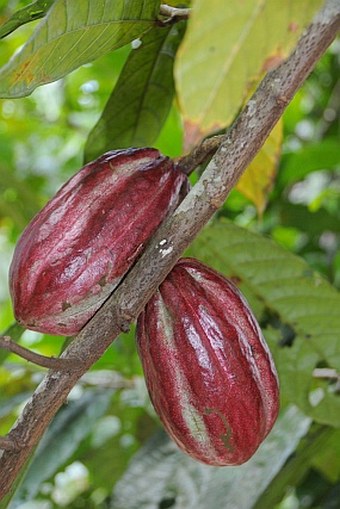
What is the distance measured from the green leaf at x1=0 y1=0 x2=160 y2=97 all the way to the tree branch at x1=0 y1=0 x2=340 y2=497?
6.5 inches

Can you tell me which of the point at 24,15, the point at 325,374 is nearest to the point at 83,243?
the point at 24,15

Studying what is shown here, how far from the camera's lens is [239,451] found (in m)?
0.83

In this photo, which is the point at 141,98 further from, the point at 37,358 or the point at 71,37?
the point at 37,358

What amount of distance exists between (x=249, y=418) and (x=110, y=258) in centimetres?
20

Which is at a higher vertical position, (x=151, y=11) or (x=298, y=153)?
(x=151, y=11)

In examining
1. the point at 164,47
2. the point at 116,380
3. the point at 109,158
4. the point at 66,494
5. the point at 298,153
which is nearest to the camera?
the point at 109,158

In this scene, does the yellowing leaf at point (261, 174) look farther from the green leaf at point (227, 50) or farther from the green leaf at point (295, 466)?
the green leaf at point (227, 50)

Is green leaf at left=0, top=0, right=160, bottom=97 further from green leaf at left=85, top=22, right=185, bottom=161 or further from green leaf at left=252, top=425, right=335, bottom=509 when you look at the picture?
green leaf at left=252, top=425, right=335, bottom=509

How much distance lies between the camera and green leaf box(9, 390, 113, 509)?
4.63 ft

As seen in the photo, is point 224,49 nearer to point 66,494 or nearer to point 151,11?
point 151,11

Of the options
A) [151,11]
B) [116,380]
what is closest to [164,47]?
[151,11]

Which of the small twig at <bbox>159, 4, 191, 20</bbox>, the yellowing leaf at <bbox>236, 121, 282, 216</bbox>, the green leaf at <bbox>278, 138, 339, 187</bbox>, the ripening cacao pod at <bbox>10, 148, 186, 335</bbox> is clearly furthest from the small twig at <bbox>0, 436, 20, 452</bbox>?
the green leaf at <bbox>278, 138, 339, 187</bbox>

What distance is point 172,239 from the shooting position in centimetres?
74

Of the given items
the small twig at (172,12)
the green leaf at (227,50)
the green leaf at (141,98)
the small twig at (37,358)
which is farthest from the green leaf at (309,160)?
the green leaf at (227,50)
